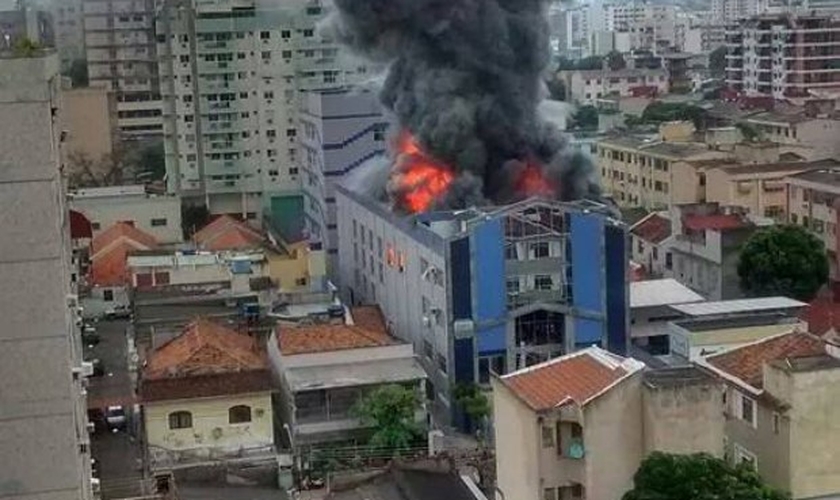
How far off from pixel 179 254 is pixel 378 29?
25.0 feet

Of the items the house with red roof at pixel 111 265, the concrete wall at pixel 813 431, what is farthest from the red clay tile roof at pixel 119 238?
the concrete wall at pixel 813 431

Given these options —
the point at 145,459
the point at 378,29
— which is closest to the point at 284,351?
the point at 145,459

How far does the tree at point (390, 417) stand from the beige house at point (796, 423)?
6.61 metres

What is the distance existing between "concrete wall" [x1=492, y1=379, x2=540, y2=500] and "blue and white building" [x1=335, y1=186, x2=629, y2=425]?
27.7 ft

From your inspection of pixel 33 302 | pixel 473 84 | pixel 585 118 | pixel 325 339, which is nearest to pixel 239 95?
pixel 473 84

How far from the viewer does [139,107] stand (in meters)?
52.5

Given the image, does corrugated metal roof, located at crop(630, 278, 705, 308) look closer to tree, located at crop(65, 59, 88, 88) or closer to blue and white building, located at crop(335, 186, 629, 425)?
blue and white building, located at crop(335, 186, 629, 425)

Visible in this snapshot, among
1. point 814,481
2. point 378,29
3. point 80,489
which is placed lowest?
point 814,481

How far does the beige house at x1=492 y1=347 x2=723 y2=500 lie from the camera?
41.1ft

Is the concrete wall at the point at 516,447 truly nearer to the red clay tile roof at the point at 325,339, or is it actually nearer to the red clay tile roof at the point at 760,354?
the red clay tile roof at the point at 760,354

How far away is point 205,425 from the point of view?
1884cm

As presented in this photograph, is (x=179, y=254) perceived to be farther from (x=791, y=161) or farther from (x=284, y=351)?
(x=791, y=161)

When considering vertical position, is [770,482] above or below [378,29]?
below

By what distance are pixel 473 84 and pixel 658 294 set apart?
7586mm
